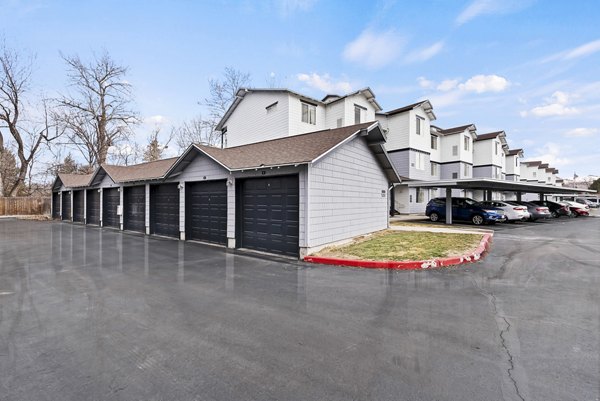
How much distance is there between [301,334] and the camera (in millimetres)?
3760

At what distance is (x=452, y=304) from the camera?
4836 millimetres

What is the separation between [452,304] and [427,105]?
2568 centimetres

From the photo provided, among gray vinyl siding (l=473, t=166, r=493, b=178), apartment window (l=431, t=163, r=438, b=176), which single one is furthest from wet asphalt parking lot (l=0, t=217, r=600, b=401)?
gray vinyl siding (l=473, t=166, r=493, b=178)

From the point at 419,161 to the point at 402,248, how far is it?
19.7 meters

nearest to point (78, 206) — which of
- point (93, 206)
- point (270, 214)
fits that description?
point (93, 206)

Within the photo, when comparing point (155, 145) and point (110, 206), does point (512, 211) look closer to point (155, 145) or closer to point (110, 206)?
point (110, 206)

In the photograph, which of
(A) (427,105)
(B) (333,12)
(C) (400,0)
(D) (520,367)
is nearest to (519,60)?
(C) (400,0)

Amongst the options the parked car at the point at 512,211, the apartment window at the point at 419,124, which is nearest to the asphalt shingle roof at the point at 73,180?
the apartment window at the point at 419,124

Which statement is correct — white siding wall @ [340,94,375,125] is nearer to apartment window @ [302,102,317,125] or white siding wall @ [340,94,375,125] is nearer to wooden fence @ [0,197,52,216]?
apartment window @ [302,102,317,125]

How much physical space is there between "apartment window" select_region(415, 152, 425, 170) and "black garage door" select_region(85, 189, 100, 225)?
86.0 feet

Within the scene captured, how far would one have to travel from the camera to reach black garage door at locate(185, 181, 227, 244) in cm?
1181

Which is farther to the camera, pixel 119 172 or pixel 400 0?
pixel 119 172

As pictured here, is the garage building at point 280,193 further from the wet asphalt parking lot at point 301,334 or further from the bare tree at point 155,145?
the bare tree at point 155,145

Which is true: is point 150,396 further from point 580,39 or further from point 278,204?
point 580,39
